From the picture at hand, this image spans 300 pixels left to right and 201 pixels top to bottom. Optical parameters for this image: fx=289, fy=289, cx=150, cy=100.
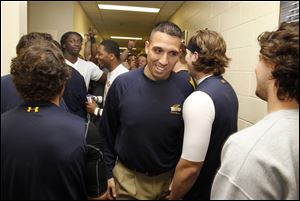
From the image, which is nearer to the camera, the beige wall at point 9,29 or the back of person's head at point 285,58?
the back of person's head at point 285,58

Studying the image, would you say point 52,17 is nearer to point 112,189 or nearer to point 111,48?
point 111,48

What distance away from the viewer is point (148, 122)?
5.04 feet

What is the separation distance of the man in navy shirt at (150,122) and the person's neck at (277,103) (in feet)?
2.46

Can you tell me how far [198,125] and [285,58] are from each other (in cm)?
64

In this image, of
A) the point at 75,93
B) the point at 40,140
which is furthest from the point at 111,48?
the point at 40,140

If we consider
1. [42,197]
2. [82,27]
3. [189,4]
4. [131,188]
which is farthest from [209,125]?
[82,27]

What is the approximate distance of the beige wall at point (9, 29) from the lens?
167 centimetres

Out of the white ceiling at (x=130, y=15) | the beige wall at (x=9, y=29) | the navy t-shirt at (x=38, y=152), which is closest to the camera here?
the navy t-shirt at (x=38, y=152)

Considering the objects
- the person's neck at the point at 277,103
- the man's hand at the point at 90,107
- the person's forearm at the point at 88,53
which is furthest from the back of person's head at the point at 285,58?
the person's forearm at the point at 88,53

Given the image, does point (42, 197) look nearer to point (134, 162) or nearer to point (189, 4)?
point (134, 162)

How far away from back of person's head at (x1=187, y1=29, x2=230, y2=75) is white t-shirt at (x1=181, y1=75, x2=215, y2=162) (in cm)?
25

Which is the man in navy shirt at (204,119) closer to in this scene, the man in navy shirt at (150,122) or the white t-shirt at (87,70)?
the man in navy shirt at (150,122)

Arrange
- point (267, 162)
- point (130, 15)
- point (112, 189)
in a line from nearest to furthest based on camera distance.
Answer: point (267, 162) → point (112, 189) → point (130, 15)

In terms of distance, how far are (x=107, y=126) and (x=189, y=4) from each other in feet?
11.9
